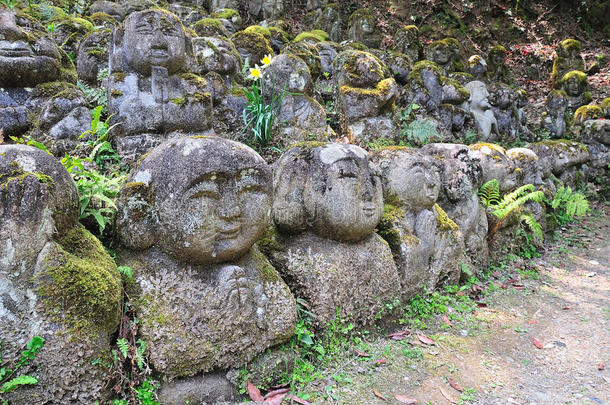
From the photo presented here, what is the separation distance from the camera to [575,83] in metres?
11.8

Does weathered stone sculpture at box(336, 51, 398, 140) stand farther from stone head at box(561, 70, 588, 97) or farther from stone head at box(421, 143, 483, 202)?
stone head at box(561, 70, 588, 97)

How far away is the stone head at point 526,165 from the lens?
683cm

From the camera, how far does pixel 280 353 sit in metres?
2.87

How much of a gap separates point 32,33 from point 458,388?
5442 millimetres

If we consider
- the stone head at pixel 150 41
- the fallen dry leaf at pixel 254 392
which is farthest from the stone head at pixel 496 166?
the fallen dry leaf at pixel 254 392

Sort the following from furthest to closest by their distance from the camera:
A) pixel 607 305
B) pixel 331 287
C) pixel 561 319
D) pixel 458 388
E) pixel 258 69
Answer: pixel 258 69 < pixel 607 305 < pixel 561 319 < pixel 331 287 < pixel 458 388

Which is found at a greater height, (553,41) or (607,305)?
(553,41)

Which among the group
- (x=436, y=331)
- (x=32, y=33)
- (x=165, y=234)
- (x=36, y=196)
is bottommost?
(x=436, y=331)

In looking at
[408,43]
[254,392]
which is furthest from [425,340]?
[408,43]

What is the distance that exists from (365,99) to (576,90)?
840cm

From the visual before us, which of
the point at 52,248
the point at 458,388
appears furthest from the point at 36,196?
the point at 458,388

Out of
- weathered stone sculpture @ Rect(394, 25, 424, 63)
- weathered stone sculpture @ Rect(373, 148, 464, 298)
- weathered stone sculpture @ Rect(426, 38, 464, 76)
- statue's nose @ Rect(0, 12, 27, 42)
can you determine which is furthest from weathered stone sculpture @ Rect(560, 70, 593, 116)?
statue's nose @ Rect(0, 12, 27, 42)

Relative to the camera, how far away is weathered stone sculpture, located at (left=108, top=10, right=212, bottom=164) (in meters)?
4.55

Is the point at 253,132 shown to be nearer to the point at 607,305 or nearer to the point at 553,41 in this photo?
the point at 607,305
